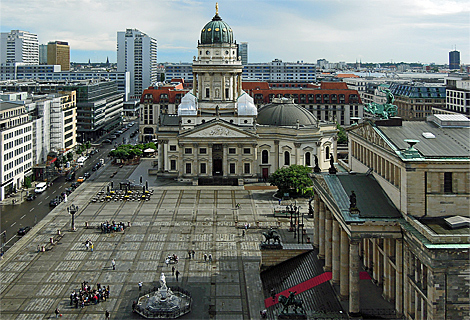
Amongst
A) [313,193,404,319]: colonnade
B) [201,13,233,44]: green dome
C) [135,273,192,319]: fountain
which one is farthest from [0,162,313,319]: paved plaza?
[201,13,233,44]: green dome

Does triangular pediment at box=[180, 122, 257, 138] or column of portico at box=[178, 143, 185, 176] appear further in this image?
column of portico at box=[178, 143, 185, 176]

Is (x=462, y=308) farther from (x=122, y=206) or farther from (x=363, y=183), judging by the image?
(x=122, y=206)

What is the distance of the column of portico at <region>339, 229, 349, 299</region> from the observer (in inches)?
2421

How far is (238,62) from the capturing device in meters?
166

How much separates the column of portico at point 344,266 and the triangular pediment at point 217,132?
89.8m

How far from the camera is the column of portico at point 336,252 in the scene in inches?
2596

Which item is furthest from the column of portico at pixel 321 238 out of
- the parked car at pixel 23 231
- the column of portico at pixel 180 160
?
the column of portico at pixel 180 160

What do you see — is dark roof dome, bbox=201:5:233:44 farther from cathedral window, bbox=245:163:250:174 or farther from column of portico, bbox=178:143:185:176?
cathedral window, bbox=245:163:250:174

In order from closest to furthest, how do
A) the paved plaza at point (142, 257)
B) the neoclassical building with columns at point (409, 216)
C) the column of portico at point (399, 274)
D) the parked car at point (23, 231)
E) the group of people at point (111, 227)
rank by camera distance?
the neoclassical building with columns at point (409, 216)
the column of portico at point (399, 274)
the paved plaza at point (142, 257)
the parked car at point (23, 231)
the group of people at point (111, 227)

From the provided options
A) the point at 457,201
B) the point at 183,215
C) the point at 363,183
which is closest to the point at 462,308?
the point at 457,201

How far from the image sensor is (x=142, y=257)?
89500 millimetres

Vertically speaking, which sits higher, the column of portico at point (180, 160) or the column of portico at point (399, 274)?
the column of portico at point (180, 160)

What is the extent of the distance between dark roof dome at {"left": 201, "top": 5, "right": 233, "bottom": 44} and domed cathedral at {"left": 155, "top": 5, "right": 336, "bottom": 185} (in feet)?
57.8

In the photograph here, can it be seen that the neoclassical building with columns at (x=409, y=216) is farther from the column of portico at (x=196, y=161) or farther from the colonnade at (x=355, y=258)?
the column of portico at (x=196, y=161)
